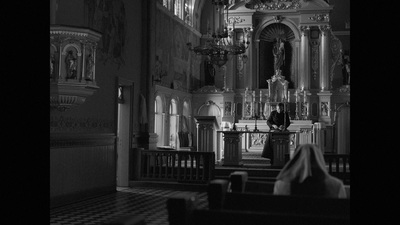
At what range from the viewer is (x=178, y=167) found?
11.2 metres

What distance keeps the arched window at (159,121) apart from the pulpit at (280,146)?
18.1 feet

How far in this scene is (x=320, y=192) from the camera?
3480mm

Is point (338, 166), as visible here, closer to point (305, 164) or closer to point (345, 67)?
point (305, 164)

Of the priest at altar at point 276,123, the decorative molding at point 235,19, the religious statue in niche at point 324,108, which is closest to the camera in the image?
the priest at altar at point 276,123

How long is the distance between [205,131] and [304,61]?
9.28 metres

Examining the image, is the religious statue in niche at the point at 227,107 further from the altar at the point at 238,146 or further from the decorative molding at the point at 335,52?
the altar at the point at 238,146

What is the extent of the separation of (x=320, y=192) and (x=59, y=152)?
227 inches

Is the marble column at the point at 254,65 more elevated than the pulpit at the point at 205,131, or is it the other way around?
the marble column at the point at 254,65

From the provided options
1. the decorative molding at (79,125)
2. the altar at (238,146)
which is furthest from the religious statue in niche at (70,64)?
the altar at (238,146)

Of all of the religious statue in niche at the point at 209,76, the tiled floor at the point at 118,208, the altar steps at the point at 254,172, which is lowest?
the tiled floor at the point at 118,208

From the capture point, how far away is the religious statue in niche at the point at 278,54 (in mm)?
18953

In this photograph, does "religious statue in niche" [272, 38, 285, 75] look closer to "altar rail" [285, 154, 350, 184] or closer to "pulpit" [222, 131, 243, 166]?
"pulpit" [222, 131, 243, 166]

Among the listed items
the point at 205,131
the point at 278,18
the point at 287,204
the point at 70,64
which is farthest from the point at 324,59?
the point at 287,204
